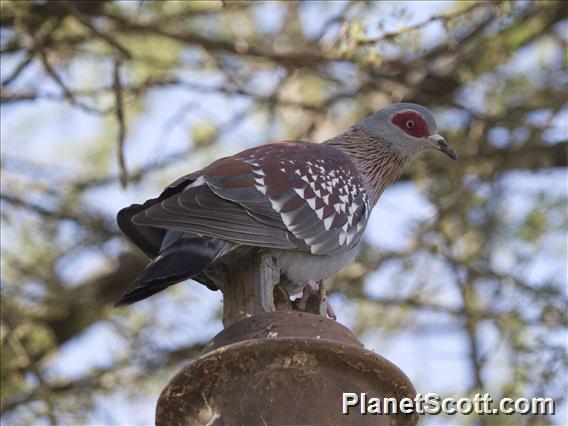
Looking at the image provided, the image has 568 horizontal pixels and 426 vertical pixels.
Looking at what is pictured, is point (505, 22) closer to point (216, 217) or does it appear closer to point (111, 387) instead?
point (216, 217)

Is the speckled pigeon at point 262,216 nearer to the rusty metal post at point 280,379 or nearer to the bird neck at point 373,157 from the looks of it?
the bird neck at point 373,157

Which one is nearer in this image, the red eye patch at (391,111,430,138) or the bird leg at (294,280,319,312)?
the bird leg at (294,280,319,312)

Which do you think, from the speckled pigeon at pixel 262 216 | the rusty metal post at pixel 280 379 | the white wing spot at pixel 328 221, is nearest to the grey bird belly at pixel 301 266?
the speckled pigeon at pixel 262 216

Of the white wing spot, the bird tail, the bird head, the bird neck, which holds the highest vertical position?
the bird head

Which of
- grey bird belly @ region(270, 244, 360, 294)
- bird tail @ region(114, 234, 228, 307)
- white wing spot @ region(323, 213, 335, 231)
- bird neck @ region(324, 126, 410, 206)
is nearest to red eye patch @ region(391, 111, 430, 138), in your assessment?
bird neck @ region(324, 126, 410, 206)

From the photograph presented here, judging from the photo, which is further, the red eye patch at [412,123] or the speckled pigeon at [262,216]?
the red eye patch at [412,123]

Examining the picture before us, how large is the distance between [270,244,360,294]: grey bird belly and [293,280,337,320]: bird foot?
32mm

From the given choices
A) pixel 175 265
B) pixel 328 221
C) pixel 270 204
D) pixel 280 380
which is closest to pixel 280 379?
pixel 280 380

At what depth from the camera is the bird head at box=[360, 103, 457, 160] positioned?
5.83m

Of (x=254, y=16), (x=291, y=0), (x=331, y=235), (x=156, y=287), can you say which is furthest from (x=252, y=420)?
(x=254, y=16)

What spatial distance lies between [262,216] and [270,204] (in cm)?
15

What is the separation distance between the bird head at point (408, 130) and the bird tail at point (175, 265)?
1.84m

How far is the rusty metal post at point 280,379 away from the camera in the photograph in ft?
11.7

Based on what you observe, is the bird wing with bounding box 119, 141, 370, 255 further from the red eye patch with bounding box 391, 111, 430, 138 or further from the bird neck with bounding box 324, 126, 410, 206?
the red eye patch with bounding box 391, 111, 430, 138
